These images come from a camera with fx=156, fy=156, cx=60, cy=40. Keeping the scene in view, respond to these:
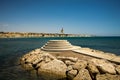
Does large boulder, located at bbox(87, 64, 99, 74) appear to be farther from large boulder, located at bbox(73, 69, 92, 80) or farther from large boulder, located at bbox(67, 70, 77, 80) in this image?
large boulder, located at bbox(67, 70, 77, 80)

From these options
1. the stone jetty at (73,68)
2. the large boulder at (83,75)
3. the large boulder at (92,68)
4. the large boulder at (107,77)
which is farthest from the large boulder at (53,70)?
the large boulder at (107,77)

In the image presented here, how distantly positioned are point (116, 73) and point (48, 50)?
326 inches

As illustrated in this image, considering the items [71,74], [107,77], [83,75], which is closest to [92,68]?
[83,75]

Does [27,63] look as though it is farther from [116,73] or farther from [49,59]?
Answer: [116,73]

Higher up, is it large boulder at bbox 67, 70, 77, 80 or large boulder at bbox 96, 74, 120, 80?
large boulder at bbox 96, 74, 120, 80

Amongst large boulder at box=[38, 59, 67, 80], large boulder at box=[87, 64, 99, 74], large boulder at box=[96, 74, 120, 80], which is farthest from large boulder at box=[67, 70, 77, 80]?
large boulder at box=[96, 74, 120, 80]

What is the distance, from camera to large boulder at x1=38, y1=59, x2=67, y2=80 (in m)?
11.7

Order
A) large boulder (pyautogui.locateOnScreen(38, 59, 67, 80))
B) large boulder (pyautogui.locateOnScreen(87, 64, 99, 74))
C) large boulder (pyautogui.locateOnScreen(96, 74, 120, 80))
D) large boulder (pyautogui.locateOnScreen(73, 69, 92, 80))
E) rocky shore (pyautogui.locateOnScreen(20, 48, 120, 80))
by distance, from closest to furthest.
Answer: large boulder (pyautogui.locateOnScreen(96, 74, 120, 80)), large boulder (pyautogui.locateOnScreen(73, 69, 92, 80)), rocky shore (pyautogui.locateOnScreen(20, 48, 120, 80)), large boulder (pyautogui.locateOnScreen(87, 64, 99, 74)), large boulder (pyautogui.locateOnScreen(38, 59, 67, 80))

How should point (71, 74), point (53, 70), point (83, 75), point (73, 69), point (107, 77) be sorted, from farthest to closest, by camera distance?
point (53, 70), point (73, 69), point (71, 74), point (83, 75), point (107, 77)

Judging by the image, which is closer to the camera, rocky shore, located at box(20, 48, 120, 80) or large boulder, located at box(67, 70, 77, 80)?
rocky shore, located at box(20, 48, 120, 80)

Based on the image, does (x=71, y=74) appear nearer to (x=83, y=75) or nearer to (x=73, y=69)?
(x=73, y=69)

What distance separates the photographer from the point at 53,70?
40.2 feet

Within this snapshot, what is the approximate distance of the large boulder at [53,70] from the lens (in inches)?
461

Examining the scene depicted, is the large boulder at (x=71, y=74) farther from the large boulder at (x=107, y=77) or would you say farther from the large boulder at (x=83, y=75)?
the large boulder at (x=107, y=77)
